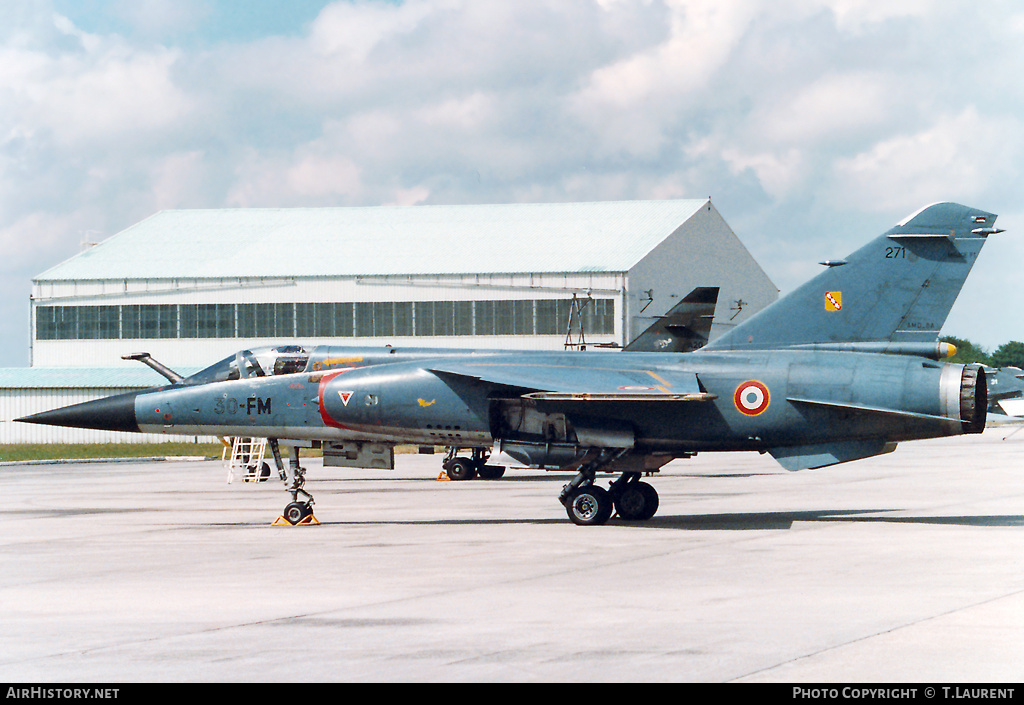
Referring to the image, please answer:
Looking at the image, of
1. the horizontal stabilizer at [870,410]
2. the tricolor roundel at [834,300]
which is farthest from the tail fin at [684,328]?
the horizontal stabilizer at [870,410]

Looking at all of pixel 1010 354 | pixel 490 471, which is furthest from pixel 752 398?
pixel 1010 354

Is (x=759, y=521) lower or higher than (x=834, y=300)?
lower

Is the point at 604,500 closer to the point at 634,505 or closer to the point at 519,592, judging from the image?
the point at 634,505

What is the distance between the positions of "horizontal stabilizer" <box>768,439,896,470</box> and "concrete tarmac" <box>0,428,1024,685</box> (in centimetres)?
95

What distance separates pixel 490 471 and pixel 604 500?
568 inches

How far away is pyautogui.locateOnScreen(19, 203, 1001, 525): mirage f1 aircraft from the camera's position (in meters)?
16.8

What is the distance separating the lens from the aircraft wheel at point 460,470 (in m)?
31.6

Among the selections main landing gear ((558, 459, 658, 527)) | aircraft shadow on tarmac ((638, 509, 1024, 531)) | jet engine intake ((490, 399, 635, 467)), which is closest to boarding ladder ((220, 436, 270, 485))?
jet engine intake ((490, 399, 635, 467))

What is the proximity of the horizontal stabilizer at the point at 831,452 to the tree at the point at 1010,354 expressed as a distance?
141 m

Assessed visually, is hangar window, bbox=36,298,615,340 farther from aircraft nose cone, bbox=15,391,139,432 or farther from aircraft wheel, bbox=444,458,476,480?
aircraft nose cone, bbox=15,391,139,432

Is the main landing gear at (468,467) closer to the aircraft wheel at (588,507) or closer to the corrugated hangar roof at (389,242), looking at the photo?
the aircraft wheel at (588,507)

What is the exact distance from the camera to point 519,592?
433 inches

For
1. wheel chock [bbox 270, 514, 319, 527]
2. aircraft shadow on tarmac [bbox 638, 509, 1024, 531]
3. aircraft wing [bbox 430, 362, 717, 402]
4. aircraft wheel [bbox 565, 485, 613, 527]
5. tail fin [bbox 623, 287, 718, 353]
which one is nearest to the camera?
aircraft wing [bbox 430, 362, 717, 402]

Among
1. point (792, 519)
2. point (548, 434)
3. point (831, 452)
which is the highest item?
point (548, 434)
